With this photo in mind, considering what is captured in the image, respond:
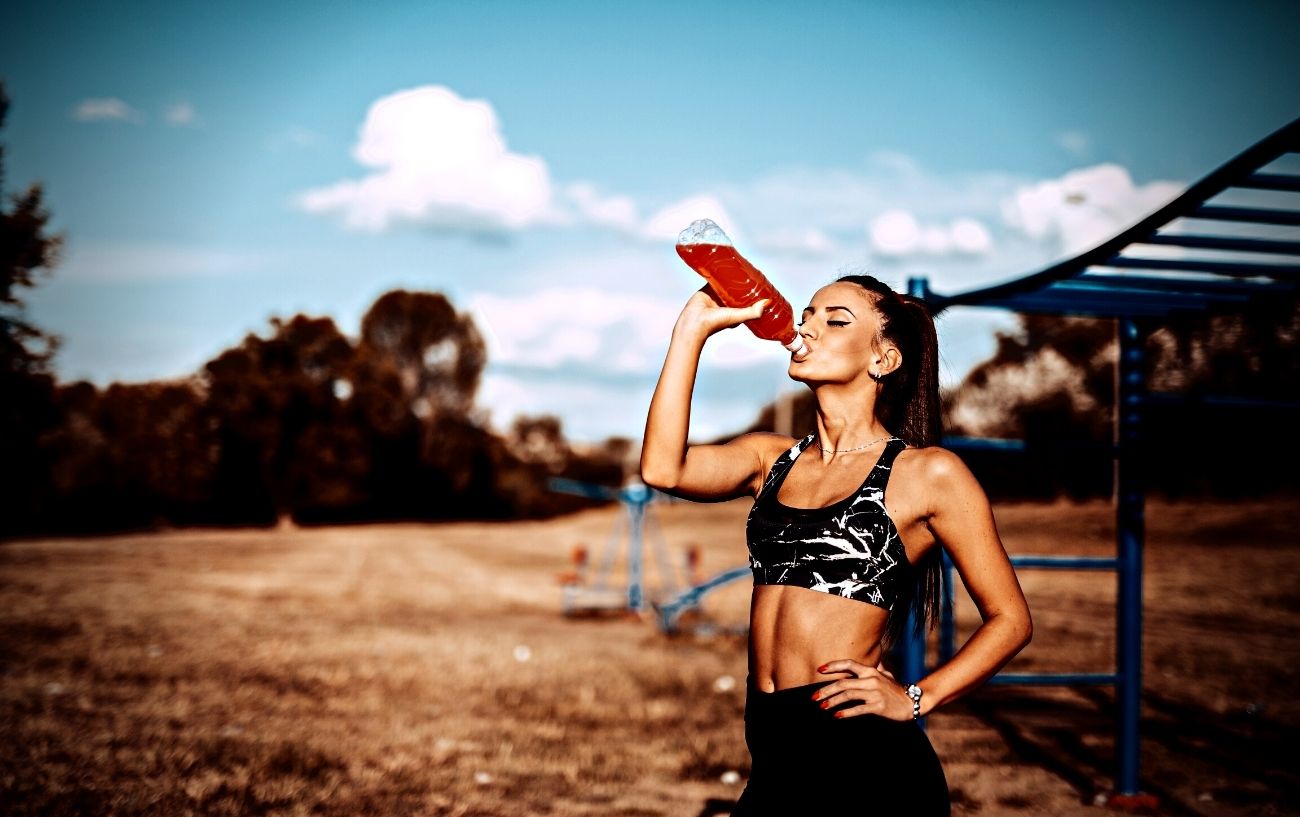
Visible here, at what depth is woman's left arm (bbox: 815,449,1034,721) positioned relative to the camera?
2.07 m

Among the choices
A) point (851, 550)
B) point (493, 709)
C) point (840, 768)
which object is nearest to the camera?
point (840, 768)

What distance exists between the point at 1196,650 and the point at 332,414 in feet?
130

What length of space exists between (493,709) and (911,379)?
20.8 ft

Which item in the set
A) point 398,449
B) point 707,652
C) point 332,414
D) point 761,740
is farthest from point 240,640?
point 398,449

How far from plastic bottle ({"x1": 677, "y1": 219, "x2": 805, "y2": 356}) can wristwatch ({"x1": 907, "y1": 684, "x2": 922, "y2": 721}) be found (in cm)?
80

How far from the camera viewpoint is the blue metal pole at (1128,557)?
510cm

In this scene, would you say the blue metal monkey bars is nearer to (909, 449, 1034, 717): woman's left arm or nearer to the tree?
(909, 449, 1034, 717): woman's left arm

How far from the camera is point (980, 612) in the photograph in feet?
6.82

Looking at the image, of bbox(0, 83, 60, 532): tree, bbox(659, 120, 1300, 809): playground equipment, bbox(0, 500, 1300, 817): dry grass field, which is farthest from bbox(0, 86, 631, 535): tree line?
bbox(659, 120, 1300, 809): playground equipment

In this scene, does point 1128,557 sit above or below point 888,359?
below

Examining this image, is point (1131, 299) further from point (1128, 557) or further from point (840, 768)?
point (840, 768)

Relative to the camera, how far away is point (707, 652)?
11.3m

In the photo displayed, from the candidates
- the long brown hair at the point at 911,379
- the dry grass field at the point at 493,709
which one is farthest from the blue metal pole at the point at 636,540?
the long brown hair at the point at 911,379

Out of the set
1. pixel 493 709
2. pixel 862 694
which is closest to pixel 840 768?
pixel 862 694
